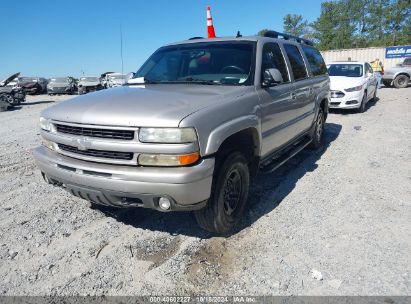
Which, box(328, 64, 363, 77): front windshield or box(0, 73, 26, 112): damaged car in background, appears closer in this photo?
box(328, 64, 363, 77): front windshield

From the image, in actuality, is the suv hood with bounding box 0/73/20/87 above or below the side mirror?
below

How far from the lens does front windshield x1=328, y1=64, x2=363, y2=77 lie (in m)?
11.9

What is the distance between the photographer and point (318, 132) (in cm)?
680

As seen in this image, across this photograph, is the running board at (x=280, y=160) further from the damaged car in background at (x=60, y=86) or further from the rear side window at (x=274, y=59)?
the damaged car in background at (x=60, y=86)

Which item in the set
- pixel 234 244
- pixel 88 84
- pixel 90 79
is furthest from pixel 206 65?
pixel 90 79

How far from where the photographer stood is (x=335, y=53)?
106ft

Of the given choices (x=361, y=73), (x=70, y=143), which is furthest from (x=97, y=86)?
(x=70, y=143)

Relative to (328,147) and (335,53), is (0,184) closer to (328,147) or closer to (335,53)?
(328,147)

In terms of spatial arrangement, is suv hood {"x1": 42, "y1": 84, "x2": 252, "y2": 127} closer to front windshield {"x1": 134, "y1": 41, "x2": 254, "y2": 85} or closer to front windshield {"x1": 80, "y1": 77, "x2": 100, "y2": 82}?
front windshield {"x1": 134, "y1": 41, "x2": 254, "y2": 85}

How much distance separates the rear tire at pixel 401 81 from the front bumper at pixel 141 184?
65.6 ft

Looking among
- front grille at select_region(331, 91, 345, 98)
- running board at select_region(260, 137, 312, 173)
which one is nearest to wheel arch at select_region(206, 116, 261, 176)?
running board at select_region(260, 137, 312, 173)

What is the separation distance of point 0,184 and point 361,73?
36.7ft

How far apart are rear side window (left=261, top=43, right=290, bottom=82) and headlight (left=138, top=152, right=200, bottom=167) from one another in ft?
5.78

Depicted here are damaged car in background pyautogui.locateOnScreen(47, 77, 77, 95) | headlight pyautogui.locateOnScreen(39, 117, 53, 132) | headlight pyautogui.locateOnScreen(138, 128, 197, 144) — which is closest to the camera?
headlight pyautogui.locateOnScreen(138, 128, 197, 144)
